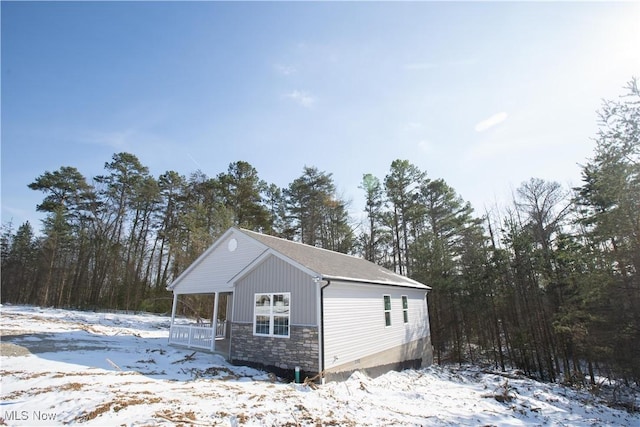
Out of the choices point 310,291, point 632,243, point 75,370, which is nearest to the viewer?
point 75,370

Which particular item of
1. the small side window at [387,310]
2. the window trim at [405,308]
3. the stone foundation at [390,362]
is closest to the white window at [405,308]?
the window trim at [405,308]

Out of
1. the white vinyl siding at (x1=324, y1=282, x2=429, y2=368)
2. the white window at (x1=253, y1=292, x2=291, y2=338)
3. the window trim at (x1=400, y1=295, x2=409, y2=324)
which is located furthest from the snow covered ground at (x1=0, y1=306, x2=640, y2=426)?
the window trim at (x1=400, y1=295, x2=409, y2=324)

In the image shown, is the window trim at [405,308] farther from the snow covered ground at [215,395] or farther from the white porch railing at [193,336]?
the white porch railing at [193,336]

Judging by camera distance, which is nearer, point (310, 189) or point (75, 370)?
point (75, 370)

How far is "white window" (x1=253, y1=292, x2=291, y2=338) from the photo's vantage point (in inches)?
381

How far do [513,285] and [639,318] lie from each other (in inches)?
272

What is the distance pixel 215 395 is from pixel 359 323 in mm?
5425

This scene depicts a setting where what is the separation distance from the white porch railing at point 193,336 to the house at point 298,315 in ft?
0.13

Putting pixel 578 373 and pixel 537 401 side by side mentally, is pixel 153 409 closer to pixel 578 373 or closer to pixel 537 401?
pixel 537 401

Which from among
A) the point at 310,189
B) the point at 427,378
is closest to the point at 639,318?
the point at 427,378

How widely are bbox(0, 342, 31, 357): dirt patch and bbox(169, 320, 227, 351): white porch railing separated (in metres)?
4.81

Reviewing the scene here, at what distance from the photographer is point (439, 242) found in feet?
65.8

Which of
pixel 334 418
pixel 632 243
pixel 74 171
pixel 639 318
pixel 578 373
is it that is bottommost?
pixel 578 373

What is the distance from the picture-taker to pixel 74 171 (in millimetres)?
27266
